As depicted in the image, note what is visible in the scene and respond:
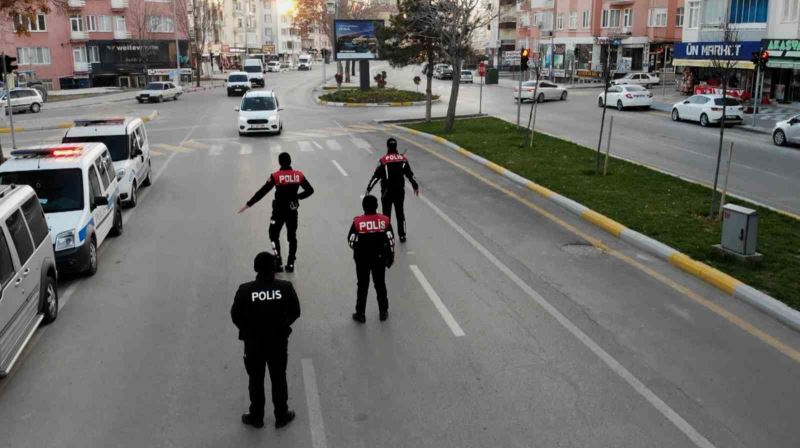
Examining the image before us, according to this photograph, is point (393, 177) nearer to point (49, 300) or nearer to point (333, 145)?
point (49, 300)

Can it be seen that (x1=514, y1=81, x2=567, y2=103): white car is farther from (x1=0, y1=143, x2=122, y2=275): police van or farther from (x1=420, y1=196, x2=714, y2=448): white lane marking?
(x1=0, y1=143, x2=122, y2=275): police van

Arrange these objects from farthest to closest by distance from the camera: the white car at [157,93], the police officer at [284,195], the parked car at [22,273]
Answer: the white car at [157,93] < the police officer at [284,195] < the parked car at [22,273]

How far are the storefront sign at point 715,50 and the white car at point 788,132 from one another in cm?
1222

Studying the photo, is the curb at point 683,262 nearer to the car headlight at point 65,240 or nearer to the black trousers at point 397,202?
the black trousers at point 397,202

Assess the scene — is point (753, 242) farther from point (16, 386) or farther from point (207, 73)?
point (207, 73)

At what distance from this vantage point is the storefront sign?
40.6 meters

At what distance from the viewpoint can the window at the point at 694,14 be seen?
4703 cm

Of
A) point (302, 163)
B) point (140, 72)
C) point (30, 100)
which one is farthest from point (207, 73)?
point (302, 163)

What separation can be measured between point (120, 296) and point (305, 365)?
372 cm

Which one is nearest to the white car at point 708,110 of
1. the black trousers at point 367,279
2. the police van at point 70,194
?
the black trousers at point 367,279

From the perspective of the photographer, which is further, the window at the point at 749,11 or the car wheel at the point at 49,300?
the window at the point at 749,11

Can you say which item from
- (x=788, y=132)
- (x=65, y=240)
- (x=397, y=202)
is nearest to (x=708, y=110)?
(x=788, y=132)

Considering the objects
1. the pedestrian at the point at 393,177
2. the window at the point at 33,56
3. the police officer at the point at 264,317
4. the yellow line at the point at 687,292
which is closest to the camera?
the police officer at the point at 264,317

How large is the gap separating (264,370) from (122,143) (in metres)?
11.8
